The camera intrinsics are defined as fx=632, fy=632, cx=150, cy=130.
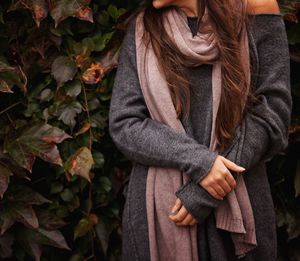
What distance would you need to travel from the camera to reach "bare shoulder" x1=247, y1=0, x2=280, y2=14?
1.48m

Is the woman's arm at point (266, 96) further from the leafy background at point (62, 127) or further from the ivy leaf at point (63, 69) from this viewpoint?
the ivy leaf at point (63, 69)

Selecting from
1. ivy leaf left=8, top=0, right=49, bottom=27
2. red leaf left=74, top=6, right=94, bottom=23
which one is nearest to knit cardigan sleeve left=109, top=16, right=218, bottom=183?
red leaf left=74, top=6, right=94, bottom=23

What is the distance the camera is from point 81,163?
164cm

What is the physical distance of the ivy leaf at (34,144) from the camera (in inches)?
63.1

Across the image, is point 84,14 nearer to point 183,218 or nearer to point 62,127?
point 62,127

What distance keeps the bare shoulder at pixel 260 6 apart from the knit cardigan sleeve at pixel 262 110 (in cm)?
1

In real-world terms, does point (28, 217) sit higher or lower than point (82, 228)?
higher

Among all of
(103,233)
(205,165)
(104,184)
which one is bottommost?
(103,233)

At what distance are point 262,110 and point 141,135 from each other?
0.96 ft

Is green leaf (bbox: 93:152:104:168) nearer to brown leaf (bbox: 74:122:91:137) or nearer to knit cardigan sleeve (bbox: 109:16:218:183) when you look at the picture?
brown leaf (bbox: 74:122:91:137)

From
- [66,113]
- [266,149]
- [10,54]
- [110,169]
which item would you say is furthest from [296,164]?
[10,54]

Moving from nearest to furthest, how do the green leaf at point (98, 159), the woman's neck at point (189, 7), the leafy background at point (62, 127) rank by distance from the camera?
1. the woman's neck at point (189, 7)
2. the leafy background at point (62, 127)
3. the green leaf at point (98, 159)

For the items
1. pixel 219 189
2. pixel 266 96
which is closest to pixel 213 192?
pixel 219 189

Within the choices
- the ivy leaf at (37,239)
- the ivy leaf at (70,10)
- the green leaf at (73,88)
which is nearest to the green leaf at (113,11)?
the ivy leaf at (70,10)
